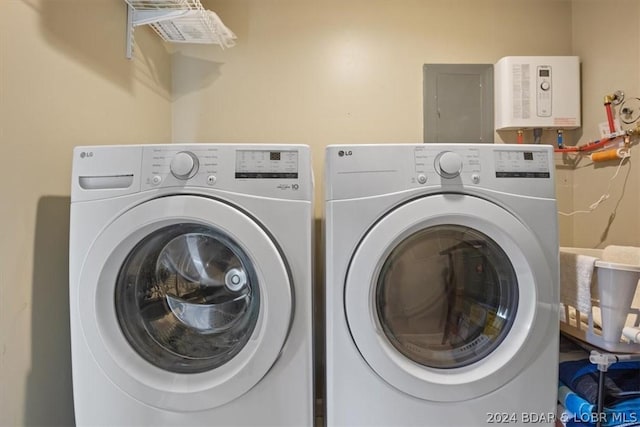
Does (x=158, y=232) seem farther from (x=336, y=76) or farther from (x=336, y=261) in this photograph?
(x=336, y=76)

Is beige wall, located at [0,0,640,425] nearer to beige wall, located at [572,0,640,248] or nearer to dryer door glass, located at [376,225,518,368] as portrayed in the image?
beige wall, located at [572,0,640,248]

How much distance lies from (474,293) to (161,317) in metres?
0.86

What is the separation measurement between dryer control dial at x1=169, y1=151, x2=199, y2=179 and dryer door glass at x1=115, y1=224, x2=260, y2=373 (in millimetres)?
132

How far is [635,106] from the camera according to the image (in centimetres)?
125

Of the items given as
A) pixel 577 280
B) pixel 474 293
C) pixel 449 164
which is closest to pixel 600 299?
pixel 577 280

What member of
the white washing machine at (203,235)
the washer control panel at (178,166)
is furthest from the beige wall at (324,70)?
the washer control panel at (178,166)

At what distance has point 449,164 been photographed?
87 centimetres

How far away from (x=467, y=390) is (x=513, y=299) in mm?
258

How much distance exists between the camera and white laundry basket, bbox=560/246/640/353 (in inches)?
33.6

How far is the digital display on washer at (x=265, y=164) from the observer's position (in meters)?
0.88

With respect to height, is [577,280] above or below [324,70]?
below

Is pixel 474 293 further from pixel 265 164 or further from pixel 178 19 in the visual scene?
pixel 178 19

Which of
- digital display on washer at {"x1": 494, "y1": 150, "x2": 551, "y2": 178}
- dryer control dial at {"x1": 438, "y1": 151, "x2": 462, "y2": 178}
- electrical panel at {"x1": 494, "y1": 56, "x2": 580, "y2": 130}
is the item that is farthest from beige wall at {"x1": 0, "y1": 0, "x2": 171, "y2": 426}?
electrical panel at {"x1": 494, "y1": 56, "x2": 580, "y2": 130}

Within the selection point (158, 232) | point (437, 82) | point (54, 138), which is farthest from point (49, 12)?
point (437, 82)
